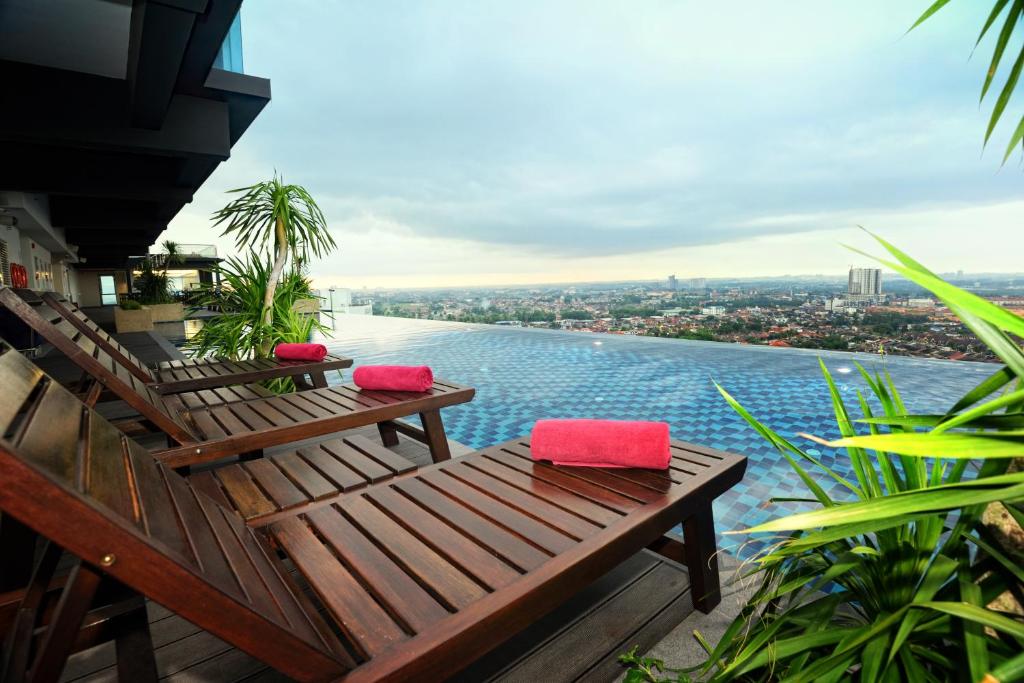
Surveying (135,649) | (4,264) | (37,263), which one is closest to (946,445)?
(135,649)

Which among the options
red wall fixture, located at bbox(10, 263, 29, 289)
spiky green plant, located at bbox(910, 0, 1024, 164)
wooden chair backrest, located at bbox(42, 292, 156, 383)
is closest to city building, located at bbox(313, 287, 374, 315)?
red wall fixture, located at bbox(10, 263, 29, 289)

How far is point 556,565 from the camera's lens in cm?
100

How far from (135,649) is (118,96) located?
4.66 meters

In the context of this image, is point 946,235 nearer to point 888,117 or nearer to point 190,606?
point 888,117

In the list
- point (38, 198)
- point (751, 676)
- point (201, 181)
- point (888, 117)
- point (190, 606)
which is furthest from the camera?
point (888, 117)

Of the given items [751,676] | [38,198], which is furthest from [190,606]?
[38,198]

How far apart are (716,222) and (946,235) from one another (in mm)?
6275

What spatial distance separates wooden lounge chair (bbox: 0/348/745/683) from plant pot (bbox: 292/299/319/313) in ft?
12.5

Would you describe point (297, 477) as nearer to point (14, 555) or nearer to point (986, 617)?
point (14, 555)

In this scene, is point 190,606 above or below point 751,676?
above

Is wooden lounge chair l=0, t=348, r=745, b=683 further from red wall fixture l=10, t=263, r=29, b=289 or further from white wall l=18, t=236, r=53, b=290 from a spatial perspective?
white wall l=18, t=236, r=53, b=290

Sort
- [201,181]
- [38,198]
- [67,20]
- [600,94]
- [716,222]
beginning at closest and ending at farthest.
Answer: [67,20]
[201,181]
[38,198]
[600,94]
[716,222]

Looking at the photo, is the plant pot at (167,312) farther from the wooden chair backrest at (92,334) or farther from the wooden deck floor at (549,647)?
the wooden deck floor at (549,647)

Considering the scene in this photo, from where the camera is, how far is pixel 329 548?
1.11 meters
